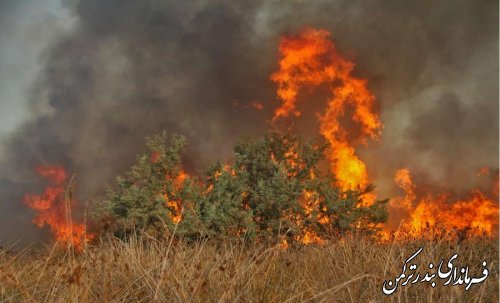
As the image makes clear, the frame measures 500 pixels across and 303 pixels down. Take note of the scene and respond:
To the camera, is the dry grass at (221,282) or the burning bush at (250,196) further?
the burning bush at (250,196)

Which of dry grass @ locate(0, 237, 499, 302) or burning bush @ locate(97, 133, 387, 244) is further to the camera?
burning bush @ locate(97, 133, 387, 244)

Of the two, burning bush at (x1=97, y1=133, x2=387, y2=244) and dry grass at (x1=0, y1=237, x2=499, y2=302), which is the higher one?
burning bush at (x1=97, y1=133, x2=387, y2=244)

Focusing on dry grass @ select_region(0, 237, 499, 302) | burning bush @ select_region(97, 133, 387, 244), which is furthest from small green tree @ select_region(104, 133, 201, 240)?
dry grass @ select_region(0, 237, 499, 302)

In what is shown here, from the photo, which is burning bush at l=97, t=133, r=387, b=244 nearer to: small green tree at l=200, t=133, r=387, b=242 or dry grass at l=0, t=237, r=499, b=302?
small green tree at l=200, t=133, r=387, b=242

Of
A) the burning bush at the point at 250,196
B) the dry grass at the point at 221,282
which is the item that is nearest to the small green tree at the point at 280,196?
the burning bush at the point at 250,196

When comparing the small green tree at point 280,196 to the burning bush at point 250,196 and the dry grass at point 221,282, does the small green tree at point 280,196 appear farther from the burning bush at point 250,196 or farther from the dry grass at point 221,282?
the dry grass at point 221,282

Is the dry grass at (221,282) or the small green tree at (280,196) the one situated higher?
the small green tree at (280,196)

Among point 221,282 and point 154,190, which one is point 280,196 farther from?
point 221,282

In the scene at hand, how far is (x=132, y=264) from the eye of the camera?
691 centimetres

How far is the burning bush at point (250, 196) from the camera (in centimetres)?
2394

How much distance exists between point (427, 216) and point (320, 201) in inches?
350

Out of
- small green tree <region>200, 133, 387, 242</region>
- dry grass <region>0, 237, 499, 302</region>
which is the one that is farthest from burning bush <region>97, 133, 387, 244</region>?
dry grass <region>0, 237, 499, 302</region>

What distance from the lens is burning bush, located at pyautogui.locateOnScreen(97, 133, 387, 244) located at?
2394 centimetres

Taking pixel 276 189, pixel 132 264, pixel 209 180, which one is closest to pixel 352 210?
pixel 276 189
